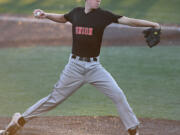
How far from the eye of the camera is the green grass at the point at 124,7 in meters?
21.5

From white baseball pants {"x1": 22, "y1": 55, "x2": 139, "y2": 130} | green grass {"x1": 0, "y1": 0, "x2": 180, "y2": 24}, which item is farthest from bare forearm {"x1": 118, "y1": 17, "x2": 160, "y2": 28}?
green grass {"x1": 0, "y1": 0, "x2": 180, "y2": 24}

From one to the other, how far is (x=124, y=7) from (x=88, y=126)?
55.8 ft

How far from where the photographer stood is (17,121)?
5.69 m

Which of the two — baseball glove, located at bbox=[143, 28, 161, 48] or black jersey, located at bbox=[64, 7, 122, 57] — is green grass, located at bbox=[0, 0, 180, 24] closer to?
baseball glove, located at bbox=[143, 28, 161, 48]

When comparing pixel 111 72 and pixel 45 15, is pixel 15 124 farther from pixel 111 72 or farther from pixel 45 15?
pixel 111 72

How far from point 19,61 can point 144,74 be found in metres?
3.97

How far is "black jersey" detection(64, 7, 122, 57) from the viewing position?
5.54 m

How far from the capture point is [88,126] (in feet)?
22.6

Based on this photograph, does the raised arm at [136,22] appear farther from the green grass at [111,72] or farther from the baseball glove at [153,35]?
the green grass at [111,72]

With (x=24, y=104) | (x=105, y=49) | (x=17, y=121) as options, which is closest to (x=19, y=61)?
(x=105, y=49)

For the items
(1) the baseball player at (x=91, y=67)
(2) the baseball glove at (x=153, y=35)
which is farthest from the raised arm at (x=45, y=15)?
(2) the baseball glove at (x=153, y=35)

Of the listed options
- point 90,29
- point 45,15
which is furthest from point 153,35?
point 45,15

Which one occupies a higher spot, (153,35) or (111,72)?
(153,35)

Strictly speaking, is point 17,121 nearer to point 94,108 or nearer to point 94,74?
point 94,74
